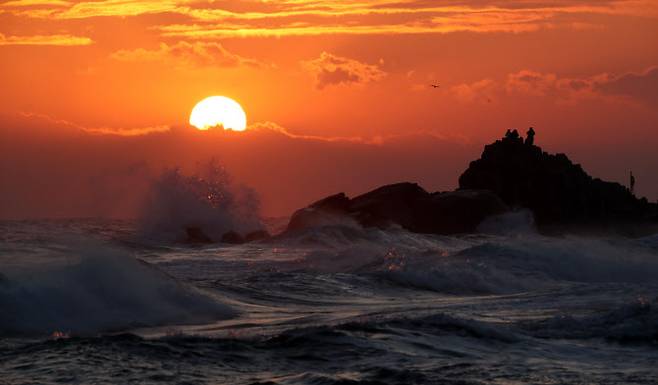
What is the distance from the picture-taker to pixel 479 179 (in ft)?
256

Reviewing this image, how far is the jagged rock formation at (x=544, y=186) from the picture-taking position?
252 feet

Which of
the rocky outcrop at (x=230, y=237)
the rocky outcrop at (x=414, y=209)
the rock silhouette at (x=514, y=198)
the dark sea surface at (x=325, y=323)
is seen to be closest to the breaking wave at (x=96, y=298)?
the dark sea surface at (x=325, y=323)

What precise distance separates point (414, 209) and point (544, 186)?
12.1 metres

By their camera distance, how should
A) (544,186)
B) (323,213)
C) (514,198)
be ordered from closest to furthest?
(323,213), (514,198), (544,186)

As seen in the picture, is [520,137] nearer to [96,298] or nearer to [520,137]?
[520,137]

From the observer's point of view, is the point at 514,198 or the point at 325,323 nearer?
the point at 325,323

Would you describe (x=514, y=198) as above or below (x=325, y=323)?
above

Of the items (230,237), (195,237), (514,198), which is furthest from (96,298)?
(514,198)

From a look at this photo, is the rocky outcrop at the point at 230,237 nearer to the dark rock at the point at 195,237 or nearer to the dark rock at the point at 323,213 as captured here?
the dark rock at the point at 195,237

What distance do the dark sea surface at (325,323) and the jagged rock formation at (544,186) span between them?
145ft

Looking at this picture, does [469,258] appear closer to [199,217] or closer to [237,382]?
[237,382]

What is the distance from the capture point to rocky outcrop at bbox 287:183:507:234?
66.5 m

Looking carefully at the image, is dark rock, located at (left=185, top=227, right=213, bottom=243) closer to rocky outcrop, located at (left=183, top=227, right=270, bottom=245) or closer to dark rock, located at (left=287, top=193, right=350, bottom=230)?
rocky outcrop, located at (left=183, top=227, right=270, bottom=245)

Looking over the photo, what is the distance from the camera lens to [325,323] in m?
18.0
